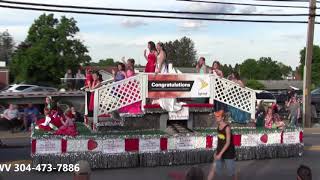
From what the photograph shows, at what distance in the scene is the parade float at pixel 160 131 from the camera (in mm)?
12297

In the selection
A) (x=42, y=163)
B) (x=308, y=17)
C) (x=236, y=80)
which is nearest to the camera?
(x=42, y=163)

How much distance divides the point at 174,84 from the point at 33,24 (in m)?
50.7

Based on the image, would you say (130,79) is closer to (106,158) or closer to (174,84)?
(174,84)

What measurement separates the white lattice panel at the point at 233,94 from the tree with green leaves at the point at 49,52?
42.3 meters

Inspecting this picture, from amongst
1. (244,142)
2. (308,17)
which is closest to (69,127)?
(244,142)

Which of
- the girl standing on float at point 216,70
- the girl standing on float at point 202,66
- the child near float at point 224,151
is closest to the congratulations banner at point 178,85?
the girl standing on float at point 216,70

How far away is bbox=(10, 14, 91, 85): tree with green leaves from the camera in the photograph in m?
57.7

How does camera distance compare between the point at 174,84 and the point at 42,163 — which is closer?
the point at 42,163

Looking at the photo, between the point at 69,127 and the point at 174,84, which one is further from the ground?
the point at 174,84

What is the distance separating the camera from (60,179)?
11078mm

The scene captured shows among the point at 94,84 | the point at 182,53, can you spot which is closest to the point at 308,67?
the point at 94,84

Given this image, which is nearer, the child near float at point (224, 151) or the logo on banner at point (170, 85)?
the child near float at point (224, 151)

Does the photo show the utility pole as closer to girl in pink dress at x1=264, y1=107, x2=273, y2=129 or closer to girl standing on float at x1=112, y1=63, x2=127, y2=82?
girl in pink dress at x1=264, y1=107, x2=273, y2=129

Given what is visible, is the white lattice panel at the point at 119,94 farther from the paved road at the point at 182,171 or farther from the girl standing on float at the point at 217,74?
the girl standing on float at the point at 217,74
